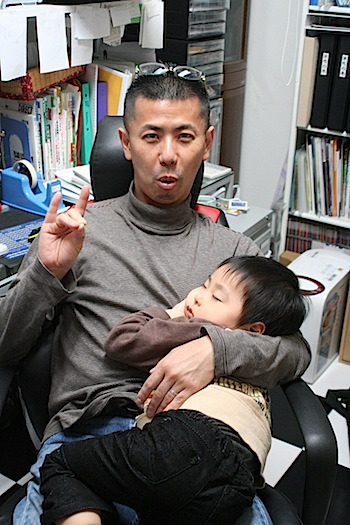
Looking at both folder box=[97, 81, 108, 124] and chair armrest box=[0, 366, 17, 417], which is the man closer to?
chair armrest box=[0, 366, 17, 417]

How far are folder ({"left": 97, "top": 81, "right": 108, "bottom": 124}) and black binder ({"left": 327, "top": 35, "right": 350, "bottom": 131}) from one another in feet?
3.32

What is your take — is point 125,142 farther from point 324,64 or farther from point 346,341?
point 346,341

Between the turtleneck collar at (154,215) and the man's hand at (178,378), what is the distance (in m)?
0.42

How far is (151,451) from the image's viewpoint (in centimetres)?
109

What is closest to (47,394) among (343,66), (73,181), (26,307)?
(26,307)

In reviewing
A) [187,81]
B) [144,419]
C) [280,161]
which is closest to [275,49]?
[280,161]

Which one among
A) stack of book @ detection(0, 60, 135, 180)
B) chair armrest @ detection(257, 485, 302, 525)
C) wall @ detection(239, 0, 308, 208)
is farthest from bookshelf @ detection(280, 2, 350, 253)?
chair armrest @ detection(257, 485, 302, 525)

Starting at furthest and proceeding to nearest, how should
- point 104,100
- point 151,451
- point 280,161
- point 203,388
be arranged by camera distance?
point 280,161
point 104,100
point 203,388
point 151,451

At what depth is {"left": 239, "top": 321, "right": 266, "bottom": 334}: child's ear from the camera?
4.46 feet

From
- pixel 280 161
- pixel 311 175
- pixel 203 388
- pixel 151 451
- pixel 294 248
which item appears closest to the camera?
pixel 151 451

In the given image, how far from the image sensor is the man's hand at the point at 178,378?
1230 mm

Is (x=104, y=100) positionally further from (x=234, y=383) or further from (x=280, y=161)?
(x=234, y=383)

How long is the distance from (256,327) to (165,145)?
50 centimetres

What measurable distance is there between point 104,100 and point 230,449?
166 cm
